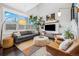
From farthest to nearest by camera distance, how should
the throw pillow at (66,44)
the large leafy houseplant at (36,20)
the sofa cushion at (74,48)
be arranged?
1. the large leafy houseplant at (36,20)
2. the throw pillow at (66,44)
3. the sofa cushion at (74,48)

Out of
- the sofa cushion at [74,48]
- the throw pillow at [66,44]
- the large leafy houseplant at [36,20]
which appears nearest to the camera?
the sofa cushion at [74,48]

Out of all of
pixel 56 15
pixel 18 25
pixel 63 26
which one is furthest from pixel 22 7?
pixel 63 26

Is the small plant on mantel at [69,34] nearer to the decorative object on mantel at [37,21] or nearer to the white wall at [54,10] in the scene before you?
the white wall at [54,10]

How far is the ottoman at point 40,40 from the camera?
2.52 m

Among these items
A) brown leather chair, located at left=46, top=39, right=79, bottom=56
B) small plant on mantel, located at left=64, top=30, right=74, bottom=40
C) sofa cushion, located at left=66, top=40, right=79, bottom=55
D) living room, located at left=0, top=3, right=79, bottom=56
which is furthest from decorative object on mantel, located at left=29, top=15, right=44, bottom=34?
sofa cushion, located at left=66, top=40, right=79, bottom=55

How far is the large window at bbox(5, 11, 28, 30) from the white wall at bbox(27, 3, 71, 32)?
267mm

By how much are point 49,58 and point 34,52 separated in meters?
0.36

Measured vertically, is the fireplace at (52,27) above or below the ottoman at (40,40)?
above

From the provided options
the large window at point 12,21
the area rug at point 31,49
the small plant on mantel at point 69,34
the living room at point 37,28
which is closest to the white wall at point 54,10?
the living room at point 37,28

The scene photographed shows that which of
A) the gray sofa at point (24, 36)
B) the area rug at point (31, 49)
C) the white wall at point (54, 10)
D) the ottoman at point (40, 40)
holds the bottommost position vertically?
the area rug at point (31, 49)

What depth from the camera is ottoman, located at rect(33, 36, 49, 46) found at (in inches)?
99.0

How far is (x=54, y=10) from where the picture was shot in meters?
2.55

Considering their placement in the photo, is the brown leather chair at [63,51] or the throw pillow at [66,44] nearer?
the brown leather chair at [63,51]

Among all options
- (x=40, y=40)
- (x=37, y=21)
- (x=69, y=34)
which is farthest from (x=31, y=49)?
(x=69, y=34)
